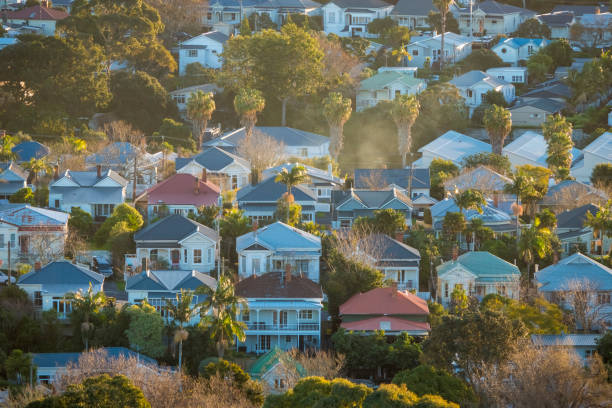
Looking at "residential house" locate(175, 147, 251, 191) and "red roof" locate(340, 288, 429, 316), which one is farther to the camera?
"residential house" locate(175, 147, 251, 191)

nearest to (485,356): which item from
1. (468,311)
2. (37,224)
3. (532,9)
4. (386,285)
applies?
(468,311)

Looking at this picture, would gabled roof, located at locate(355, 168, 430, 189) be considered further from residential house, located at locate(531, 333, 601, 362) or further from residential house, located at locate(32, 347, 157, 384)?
residential house, located at locate(32, 347, 157, 384)

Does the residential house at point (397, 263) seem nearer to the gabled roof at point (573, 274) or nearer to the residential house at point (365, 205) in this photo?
the gabled roof at point (573, 274)

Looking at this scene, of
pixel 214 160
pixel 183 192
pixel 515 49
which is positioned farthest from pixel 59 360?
pixel 515 49

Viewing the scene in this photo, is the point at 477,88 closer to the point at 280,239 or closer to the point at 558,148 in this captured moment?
the point at 558,148

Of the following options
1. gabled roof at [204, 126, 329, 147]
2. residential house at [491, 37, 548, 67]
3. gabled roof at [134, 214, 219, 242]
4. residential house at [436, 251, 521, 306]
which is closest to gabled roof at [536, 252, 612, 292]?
residential house at [436, 251, 521, 306]

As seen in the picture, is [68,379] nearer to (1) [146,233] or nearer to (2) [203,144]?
(1) [146,233]

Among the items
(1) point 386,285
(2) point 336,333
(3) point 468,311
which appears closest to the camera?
(3) point 468,311
